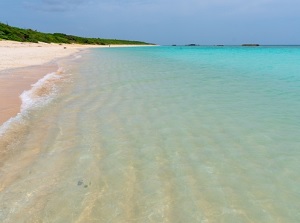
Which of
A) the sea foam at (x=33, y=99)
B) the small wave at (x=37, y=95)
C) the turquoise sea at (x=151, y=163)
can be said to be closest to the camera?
the turquoise sea at (x=151, y=163)

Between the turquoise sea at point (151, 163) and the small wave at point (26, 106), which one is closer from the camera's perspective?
the turquoise sea at point (151, 163)

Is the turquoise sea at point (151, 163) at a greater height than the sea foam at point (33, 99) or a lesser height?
greater

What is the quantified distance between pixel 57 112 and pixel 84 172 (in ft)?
11.8

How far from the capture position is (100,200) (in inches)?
127

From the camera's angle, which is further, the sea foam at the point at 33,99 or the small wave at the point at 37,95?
the small wave at the point at 37,95

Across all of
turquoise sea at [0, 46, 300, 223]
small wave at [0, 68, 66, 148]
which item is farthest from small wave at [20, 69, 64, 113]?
turquoise sea at [0, 46, 300, 223]

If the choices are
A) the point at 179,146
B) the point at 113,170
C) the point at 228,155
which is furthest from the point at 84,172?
the point at 228,155

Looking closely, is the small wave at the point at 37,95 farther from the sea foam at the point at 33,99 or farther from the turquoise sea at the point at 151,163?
the turquoise sea at the point at 151,163

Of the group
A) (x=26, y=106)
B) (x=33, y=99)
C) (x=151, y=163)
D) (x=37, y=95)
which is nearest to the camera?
(x=151, y=163)

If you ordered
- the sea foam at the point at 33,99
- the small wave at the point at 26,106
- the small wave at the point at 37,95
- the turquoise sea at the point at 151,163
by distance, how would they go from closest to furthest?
1. the turquoise sea at the point at 151,163
2. the small wave at the point at 26,106
3. the sea foam at the point at 33,99
4. the small wave at the point at 37,95

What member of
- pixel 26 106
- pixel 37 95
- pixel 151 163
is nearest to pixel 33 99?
pixel 37 95

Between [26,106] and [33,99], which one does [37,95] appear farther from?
[26,106]

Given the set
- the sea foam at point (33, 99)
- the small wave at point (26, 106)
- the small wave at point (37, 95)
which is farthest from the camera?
the small wave at point (37, 95)

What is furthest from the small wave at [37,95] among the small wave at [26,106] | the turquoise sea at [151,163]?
the turquoise sea at [151,163]
